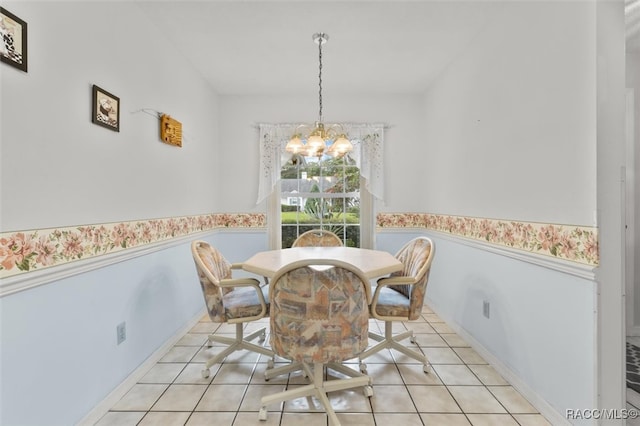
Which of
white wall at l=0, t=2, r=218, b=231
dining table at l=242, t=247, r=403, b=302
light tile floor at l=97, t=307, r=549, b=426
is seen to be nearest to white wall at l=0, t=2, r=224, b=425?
white wall at l=0, t=2, r=218, b=231

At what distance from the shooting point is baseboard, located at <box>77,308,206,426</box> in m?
1.74

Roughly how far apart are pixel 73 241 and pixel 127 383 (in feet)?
3.36

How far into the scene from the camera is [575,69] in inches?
63.9

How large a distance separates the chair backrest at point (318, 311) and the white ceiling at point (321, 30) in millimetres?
1858

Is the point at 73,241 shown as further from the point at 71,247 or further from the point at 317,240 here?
the point at 317,240

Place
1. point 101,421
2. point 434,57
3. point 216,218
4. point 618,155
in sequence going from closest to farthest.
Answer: point 618,155 → point 101,421 → point 434,57 → point 216,218

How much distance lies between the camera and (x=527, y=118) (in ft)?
6.53

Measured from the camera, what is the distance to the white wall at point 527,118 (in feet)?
5.24

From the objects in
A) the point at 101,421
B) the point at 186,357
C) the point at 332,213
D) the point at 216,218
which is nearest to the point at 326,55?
the point at 332,213

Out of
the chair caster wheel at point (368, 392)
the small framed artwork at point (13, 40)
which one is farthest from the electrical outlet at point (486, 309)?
the small framed artwork at point (13, 40)

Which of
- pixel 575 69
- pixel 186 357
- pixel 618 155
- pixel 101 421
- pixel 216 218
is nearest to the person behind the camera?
pixel 618 155

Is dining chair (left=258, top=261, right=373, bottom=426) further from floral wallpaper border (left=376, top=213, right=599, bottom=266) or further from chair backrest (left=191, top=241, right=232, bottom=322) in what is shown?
floral wallpaper border (left=376, top=213, right=599, bottom=266)

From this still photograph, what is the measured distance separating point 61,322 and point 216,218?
2.42m

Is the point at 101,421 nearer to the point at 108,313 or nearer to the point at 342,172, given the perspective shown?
the point at 108,313
